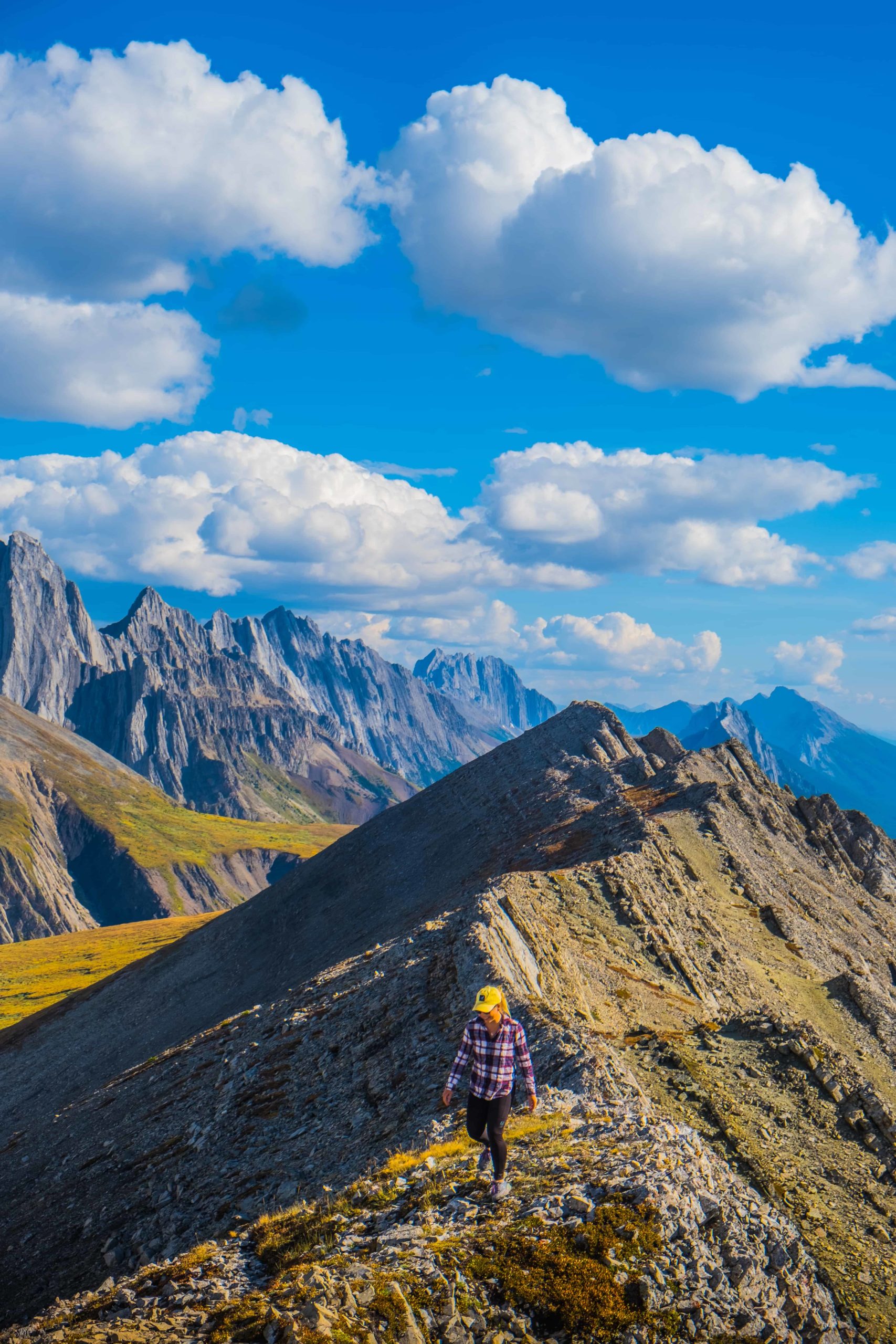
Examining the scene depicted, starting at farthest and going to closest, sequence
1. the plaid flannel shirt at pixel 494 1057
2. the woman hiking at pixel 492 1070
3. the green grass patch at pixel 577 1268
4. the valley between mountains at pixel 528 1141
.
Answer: the plaid flannel shirt at pixel 494 1057, the woman hiking at pixel 492 1070, the valley between mountains at pixel 528 1141, the green grass patch at pixel 577 1268

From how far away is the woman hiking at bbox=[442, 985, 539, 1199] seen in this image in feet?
59.7

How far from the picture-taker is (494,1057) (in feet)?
60.7

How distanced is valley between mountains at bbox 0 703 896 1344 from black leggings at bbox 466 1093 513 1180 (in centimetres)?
74

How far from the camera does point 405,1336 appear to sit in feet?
44.7

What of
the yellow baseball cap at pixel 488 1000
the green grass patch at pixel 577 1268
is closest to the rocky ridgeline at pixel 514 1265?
the green grass patch at pixel 577 1268

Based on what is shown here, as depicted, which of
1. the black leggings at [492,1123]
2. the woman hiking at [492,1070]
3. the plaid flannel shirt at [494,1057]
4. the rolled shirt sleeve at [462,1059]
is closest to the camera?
the black leggings at [492,1123]

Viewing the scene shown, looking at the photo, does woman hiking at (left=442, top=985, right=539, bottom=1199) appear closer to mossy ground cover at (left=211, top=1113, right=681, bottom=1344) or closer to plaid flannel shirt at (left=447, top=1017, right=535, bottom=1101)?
plaid flannel shirt at (left=447, top=1017, right=535, bottom=1101)

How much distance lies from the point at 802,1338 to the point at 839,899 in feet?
255

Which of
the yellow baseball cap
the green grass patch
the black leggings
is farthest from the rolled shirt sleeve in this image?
the green grass patch

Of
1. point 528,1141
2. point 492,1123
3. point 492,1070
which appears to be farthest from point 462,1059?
point 528,1141

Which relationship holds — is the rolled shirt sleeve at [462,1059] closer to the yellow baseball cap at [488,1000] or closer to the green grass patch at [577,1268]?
the yellow baseball cap at [488,1000]

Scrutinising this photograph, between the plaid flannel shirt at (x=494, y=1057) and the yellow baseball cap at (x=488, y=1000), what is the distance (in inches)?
17.2

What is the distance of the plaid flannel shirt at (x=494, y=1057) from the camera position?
1848 cm

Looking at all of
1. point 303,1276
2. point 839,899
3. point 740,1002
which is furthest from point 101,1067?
point 839,899
